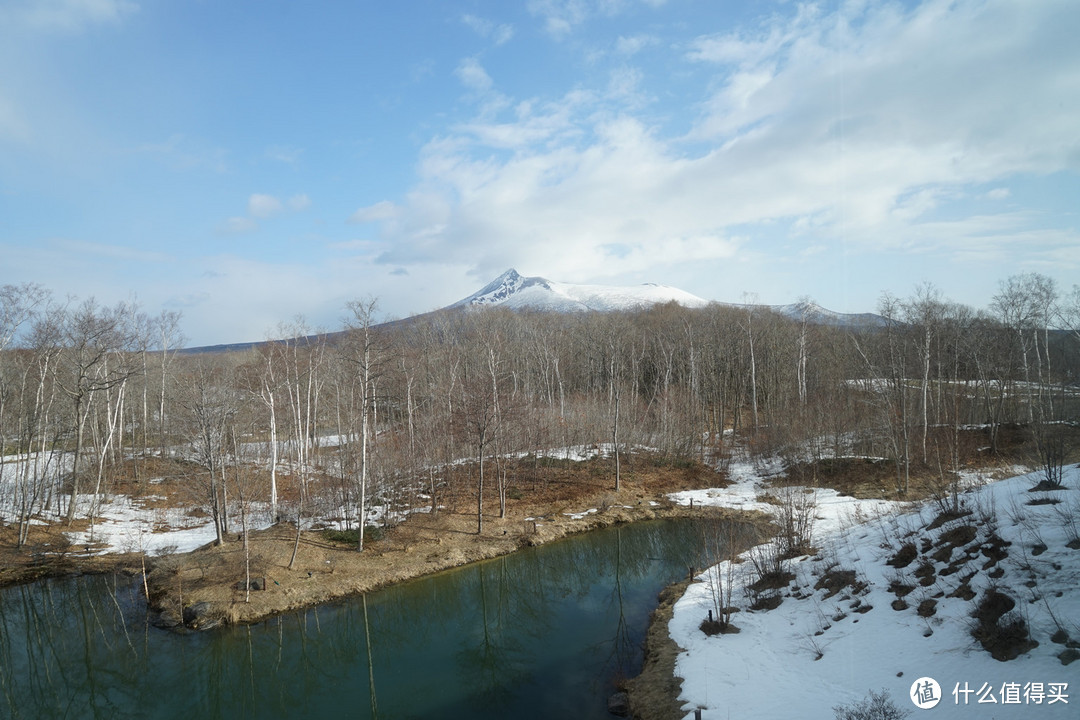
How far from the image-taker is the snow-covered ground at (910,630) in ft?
24.6

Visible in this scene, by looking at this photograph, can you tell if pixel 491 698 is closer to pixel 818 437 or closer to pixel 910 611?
pixel 910 611

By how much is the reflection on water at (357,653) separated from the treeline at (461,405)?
4184 millimetres

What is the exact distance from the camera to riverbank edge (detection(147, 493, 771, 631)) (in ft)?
51.7

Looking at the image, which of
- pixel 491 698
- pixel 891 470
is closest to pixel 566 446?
pixel 891 470

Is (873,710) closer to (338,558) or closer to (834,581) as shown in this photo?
(834,581)

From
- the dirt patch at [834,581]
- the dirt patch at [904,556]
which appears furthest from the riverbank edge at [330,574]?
the dirt patch at [904,556]

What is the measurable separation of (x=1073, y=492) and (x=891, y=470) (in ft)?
61.6

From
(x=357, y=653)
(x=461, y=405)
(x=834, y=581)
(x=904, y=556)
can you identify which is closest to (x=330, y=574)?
(x=357, y=653)

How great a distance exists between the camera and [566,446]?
37906 mm

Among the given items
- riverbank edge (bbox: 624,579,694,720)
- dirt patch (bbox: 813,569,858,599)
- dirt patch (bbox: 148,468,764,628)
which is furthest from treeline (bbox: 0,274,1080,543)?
riverbank edge (bbox: 624,579,694,720)

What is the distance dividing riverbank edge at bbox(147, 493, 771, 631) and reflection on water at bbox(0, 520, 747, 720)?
0.50m

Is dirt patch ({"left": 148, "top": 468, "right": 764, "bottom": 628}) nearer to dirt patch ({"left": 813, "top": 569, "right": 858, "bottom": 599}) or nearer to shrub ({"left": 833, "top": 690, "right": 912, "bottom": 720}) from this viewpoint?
dirt patch ({"left": 813, "top": 569, "right": 858, "bottom": 599})

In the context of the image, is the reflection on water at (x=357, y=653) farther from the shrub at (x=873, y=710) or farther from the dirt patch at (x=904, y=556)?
the dirt patch at (x=904, y=556)

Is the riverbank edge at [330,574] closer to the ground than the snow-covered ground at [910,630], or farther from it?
closer to the ground
